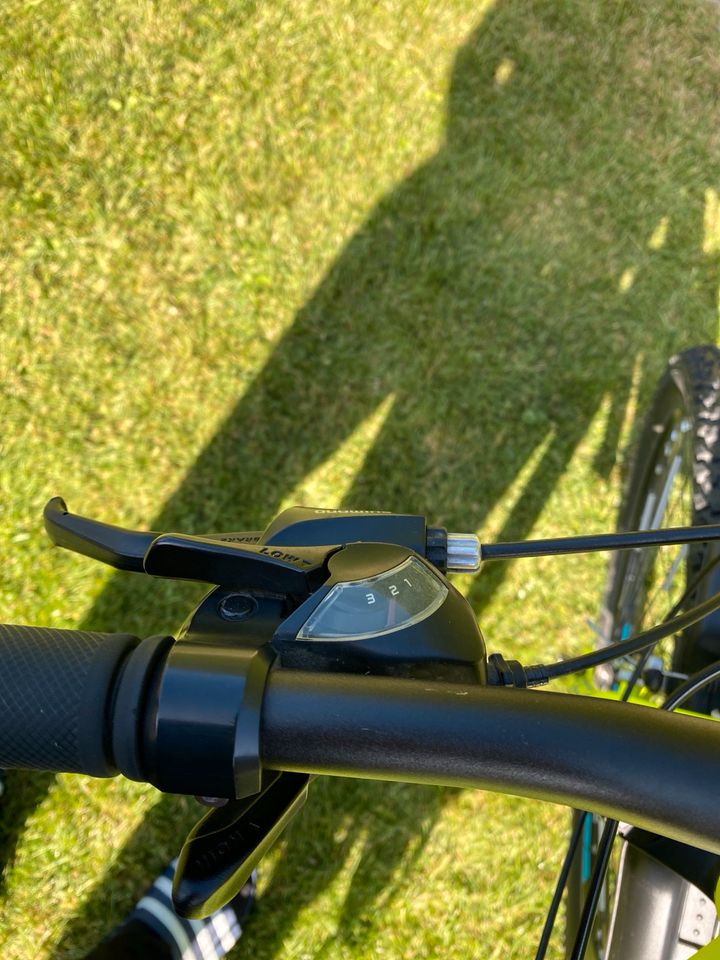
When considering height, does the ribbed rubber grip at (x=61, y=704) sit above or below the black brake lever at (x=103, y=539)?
above

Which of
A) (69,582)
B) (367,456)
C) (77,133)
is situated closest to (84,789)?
(69,582)

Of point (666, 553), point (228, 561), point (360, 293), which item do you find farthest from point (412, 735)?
point (360, 293)

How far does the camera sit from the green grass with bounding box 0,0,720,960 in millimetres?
2115

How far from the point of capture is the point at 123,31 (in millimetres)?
2371

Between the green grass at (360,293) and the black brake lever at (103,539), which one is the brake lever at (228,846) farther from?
the green grass at (360,293)

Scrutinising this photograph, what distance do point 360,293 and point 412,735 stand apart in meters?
2.05

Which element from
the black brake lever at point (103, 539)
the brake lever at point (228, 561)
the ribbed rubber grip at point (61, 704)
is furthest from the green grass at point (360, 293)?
the ribbed rubber grip at point (61, 704)

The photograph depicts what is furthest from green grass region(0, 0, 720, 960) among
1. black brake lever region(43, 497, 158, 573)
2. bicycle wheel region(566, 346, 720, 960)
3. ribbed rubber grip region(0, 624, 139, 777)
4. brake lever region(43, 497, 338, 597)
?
ribbed rubber grip region(0, 624, 139, 777)

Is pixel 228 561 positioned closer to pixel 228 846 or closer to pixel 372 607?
pixel 372 607

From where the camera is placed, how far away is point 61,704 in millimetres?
555

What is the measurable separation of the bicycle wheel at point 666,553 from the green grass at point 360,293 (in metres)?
0.21

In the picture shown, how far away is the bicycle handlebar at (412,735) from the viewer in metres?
0.51

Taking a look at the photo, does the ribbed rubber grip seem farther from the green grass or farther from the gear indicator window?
the green grass

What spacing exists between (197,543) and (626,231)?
2.35 m
